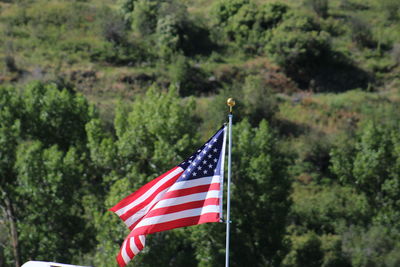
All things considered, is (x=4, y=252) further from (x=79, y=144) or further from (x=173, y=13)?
(x=173, y=13)

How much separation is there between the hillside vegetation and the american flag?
27.8 ft

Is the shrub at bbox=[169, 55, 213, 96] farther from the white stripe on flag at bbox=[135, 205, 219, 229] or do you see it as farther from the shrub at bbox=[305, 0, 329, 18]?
the white stripe on flag at bbox=[135, 205, 219, 229]

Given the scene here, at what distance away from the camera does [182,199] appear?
994 centimetres

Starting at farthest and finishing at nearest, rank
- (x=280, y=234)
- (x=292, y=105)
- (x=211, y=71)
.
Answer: (x=211, y=71) < (x=292, y=105) < (x=280, y=234)

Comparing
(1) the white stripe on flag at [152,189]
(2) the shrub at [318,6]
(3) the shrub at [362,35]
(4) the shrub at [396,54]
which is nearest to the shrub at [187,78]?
(2) the shrub at [318,6]

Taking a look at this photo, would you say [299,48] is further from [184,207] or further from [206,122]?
[184,207]

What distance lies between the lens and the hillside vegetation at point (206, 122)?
66.7 ft

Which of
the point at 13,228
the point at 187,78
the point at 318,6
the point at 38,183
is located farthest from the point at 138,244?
the point at 318,6

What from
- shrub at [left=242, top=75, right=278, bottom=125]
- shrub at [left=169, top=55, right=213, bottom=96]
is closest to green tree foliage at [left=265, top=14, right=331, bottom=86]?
shrub at [left=169, top=55, right=213, bottom=96]

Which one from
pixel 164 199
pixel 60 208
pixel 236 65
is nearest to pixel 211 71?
pixel 236 65

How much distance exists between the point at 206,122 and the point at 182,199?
2278 centimetres

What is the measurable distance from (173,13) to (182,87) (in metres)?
8.32

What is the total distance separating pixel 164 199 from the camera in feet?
32.5

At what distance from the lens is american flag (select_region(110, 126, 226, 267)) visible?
32.3ft
